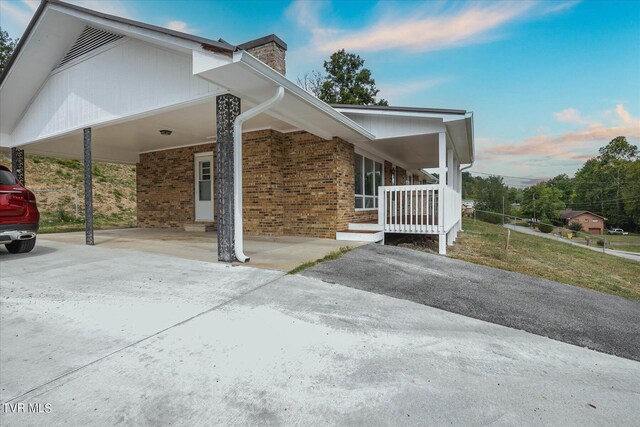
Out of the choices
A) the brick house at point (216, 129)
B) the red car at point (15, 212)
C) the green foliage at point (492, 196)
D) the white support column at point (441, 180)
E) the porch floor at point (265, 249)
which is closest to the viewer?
the brick house at point (216, 129)

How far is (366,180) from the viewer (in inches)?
419

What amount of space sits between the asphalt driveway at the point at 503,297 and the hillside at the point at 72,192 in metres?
13.7

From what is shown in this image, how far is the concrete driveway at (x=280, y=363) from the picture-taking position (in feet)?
5.98

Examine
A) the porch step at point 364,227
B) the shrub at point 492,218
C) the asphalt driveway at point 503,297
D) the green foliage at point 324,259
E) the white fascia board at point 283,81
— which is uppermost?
the white fascia board at point 283,81

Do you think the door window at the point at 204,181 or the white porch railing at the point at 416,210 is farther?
the door window at the point at 204,181

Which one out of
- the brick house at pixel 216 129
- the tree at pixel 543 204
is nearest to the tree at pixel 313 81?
the brick house at pixel 216 129

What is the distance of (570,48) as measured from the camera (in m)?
12.7

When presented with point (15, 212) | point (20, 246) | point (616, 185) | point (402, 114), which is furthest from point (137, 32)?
point (616, 185)

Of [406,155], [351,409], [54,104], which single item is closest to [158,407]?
[351,409]

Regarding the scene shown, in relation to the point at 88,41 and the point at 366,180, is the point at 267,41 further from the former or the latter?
the point at 366,180

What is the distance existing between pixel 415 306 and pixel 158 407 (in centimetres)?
263

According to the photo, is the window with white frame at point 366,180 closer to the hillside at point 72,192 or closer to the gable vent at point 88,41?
the gable vent at point 88,41

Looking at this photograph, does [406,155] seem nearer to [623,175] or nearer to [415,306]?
[415,306]

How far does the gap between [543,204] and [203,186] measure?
71.6 m
